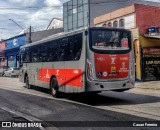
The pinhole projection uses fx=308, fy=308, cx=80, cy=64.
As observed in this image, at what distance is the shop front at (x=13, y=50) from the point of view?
58.1 metres

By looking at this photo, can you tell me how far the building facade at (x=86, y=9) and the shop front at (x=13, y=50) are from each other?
9.61 meters

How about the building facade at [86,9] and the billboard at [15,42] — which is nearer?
the building facade at [86,9]

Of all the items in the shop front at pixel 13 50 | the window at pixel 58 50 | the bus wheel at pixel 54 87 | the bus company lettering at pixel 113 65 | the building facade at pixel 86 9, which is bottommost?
the bus wheel at pixel 54 87

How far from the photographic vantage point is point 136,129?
8.01 meters

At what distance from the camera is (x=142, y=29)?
113ft

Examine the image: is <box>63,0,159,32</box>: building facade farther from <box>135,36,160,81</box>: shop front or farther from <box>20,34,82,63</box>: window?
<box>20,34,82,63</box>: window

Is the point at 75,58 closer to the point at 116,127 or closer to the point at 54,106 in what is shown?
the point at 54,106

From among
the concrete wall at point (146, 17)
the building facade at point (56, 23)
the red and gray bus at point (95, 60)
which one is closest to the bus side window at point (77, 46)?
the red and gray bus at point (95, 60)

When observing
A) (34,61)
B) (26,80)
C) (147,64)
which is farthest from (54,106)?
(147,64)

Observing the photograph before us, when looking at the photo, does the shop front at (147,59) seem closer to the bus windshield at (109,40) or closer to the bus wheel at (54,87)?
the bus wheel at (54,87)

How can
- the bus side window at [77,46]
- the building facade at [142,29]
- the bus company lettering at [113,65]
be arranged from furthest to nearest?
the building facade at [142,29], the bus side window at [77,46], the bus company lettering at [113,65]

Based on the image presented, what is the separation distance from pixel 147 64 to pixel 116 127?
1869 cm

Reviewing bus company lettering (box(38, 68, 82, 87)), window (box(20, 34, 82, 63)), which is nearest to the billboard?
window (box(20, 34, 82, 63))

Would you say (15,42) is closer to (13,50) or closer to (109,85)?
(13,50)
